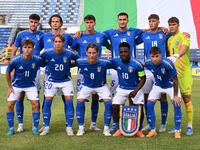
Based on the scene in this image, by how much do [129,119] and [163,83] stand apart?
0.84 meters

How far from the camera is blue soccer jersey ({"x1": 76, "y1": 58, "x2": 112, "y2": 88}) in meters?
5.39

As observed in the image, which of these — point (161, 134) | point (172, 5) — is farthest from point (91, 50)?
point (172, 5)

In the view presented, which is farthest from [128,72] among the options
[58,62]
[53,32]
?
[53,32]

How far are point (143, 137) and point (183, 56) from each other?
1604 mm

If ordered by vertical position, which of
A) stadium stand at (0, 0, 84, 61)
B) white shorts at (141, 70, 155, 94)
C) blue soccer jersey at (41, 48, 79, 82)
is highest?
stadium stand at (0, 0, 84, 61)

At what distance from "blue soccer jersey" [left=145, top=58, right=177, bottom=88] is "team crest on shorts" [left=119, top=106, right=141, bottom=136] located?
1.91 feet

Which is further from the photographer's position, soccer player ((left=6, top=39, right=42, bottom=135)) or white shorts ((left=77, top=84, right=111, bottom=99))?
white shorts ((left=77, top=84, right=111, bottom=99))

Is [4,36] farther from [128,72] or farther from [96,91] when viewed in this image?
[128,72]

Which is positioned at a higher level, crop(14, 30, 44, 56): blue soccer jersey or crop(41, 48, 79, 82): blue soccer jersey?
crop(14, 30, 44, 56): blue soccer jersey

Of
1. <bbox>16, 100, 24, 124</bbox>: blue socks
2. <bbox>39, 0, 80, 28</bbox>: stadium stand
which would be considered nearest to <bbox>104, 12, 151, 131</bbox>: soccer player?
<bbox>16, 100, 24, 124</bbox>: blue socks

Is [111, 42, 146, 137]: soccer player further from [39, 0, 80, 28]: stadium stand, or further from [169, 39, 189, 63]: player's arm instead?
[39, 0, 80, 28]: stadium stand

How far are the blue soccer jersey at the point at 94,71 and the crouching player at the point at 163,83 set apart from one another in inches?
29.4

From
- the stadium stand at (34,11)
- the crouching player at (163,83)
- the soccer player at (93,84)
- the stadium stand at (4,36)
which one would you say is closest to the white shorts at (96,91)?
the soccer player at (93,84)

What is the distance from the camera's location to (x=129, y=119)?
535cm
